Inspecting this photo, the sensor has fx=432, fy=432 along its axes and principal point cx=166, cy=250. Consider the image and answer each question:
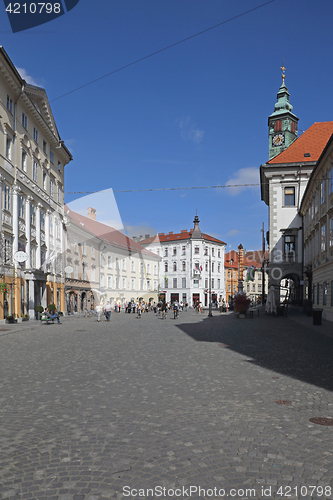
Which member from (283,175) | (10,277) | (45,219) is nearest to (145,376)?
(10,277)

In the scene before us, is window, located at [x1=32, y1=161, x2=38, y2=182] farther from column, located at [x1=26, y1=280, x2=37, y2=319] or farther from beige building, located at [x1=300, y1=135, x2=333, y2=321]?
beige building, located at [x1=300, y1=135, x2=333, y2=321]

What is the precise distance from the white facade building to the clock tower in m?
31.9

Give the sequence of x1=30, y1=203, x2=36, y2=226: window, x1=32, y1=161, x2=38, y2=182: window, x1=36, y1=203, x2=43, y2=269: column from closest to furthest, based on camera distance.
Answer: x1=30, y1=203, x2=36, y2=226: window → x1=32, y1=161, x2=38, y2=182: window → x1=36, y1=203, x2=43, y2=269: column

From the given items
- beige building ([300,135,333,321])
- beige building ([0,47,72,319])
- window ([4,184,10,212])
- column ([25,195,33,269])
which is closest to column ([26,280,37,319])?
beige building ([0,47,72,319])

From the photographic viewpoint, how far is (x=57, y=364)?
35.6 feet

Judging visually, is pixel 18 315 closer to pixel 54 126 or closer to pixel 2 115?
pixel 2 115

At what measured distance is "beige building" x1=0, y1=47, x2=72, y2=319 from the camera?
97.3 ft

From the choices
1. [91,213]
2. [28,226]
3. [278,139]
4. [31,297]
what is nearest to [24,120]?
[28,226]

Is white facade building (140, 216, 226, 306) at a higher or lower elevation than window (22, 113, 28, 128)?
lower

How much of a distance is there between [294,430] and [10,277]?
91.5 ft

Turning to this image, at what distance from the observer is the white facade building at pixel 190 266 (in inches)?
3497

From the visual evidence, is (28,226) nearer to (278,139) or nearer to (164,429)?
(164,429)

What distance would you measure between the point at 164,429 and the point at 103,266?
184 feet

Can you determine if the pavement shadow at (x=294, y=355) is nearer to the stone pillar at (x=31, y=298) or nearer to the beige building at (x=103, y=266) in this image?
the stone pillar at (x=31, y=298)
